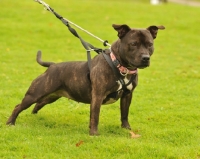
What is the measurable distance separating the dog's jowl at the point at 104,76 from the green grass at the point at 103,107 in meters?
0.52

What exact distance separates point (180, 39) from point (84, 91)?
12.6 meters

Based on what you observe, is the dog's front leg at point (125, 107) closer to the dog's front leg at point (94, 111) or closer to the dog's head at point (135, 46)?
the dog's front leg at point (94, 111)

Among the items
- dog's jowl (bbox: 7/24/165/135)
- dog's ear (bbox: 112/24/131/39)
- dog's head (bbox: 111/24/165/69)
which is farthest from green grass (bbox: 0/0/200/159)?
dog's ear (bbox: 112/24/131/39)

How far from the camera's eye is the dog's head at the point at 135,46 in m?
6.40

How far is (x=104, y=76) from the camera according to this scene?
22.2 feet

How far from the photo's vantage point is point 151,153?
6.10m

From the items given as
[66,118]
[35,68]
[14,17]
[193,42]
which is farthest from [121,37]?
[14,17]

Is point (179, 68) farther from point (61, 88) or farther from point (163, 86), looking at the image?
point (61, 88)

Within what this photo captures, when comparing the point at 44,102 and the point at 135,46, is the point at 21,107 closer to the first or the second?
the point at 44,102

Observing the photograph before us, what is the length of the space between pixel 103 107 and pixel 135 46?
3.01m

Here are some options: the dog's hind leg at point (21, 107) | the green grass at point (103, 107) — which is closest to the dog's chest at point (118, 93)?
the green grass at point (103, 107)

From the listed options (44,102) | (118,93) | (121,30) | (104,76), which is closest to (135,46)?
(121,30)

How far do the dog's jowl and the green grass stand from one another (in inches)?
20.5

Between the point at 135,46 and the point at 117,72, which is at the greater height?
the point at 135,46
